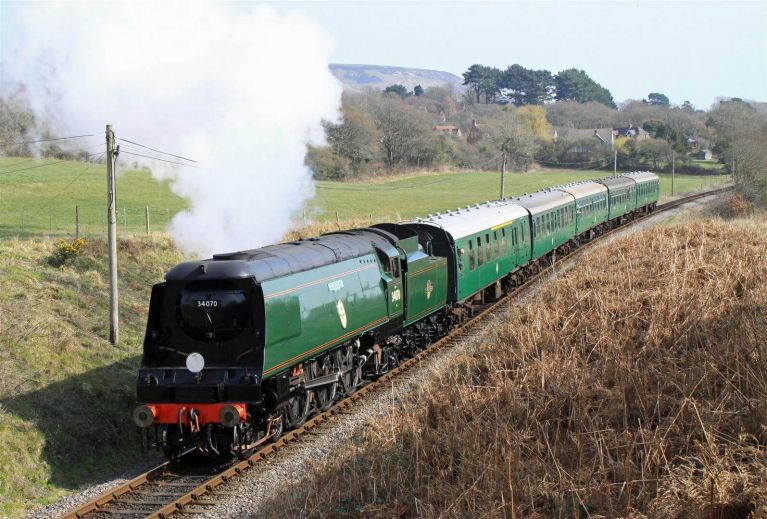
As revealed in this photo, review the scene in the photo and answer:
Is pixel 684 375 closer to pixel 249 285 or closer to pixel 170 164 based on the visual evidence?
pixel 249 285

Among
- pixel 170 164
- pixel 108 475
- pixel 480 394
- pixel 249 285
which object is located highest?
pixel 170 164

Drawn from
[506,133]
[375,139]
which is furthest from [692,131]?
[375,139]

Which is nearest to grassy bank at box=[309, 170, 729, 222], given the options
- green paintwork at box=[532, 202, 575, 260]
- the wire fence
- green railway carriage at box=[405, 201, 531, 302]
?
the wire fence

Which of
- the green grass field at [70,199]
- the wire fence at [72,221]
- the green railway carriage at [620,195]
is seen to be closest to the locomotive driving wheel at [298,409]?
the wire fence at [72,221]

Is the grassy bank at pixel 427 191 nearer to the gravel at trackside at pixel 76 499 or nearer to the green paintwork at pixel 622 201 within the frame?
the green paintwork at pixel 622 201

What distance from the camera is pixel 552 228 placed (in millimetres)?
33156

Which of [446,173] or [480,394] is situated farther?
[446,173]

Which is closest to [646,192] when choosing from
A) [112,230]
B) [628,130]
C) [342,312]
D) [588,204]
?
[588,204]

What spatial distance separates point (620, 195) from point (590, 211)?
25.1 ft

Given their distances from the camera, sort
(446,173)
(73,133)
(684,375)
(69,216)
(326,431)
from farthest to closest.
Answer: (446,173) → (69,216) → (73,133) → (326,431) → (684,375)

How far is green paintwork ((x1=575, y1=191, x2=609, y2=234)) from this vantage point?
3775 cm

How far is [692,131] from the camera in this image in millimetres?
133750

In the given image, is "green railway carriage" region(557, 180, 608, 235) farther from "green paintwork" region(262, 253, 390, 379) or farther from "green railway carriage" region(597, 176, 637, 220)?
"green paintwork" region(262, 253, 390, 379)

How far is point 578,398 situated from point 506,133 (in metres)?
92.4
